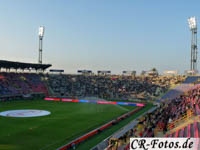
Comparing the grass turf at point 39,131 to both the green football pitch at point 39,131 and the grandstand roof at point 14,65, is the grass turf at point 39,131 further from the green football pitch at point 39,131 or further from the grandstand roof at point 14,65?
the grandstand roof at point 14,65

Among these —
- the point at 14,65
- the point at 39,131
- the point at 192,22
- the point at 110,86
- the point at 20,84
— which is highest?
the point at 192,22

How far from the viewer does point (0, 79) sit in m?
62.3

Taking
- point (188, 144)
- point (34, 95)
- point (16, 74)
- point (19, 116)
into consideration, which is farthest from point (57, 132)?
point (16, 74)

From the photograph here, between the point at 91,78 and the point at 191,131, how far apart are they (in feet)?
235

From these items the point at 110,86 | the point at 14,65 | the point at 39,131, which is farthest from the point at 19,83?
the point at 39,131

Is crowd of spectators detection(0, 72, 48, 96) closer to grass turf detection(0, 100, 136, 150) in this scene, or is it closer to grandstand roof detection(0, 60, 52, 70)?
grandstand roof detection(0, 60, 52, 70)

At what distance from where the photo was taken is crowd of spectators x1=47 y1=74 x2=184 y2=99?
231 ft

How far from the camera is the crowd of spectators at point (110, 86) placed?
70500 millimetres

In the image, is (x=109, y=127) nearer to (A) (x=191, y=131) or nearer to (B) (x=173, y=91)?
(A) (x=191, y=131)

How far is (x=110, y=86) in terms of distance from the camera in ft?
258

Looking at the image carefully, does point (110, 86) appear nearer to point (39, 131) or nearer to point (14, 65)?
point (14, 65)

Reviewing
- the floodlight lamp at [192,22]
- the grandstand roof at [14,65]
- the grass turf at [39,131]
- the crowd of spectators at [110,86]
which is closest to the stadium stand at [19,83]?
the grandstand roof at [14,65]

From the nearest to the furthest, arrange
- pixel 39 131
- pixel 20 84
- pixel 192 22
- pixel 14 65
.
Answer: pixel 39 131 < pixel 14 65 < pixel 20 84 < pixel 192 22

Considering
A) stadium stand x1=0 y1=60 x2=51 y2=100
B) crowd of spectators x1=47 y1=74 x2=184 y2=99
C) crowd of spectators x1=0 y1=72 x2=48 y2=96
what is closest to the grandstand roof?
stadium stand x1=0 y1=60 x2=51 y2=100
